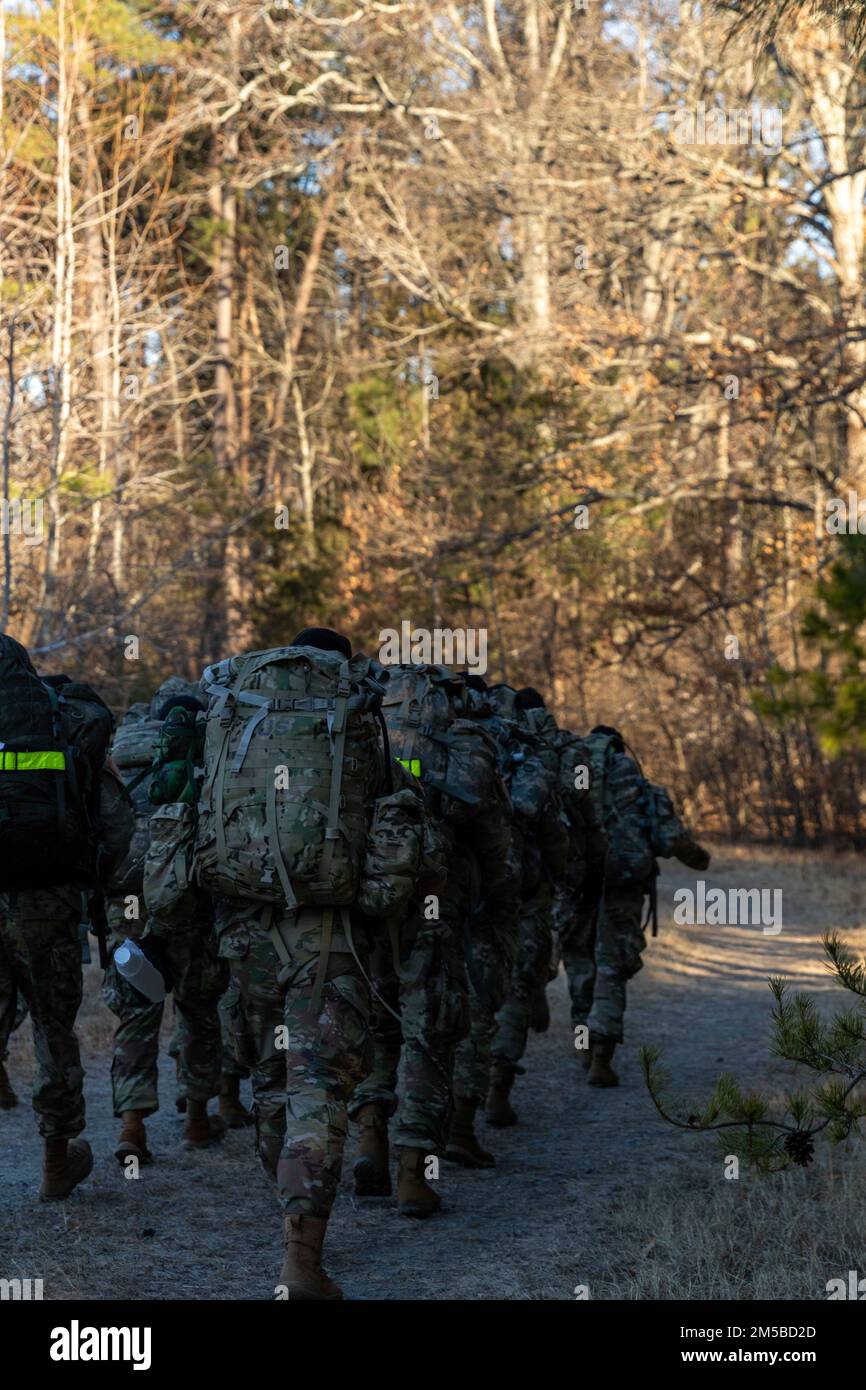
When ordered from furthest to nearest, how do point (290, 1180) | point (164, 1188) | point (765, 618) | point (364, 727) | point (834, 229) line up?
1. point (765, 618)
2. point (834, 229)
3. point (164, 1188)
4. point (364, 727)
5. point (290, 1180)

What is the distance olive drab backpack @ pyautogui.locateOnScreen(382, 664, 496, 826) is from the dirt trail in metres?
1.49

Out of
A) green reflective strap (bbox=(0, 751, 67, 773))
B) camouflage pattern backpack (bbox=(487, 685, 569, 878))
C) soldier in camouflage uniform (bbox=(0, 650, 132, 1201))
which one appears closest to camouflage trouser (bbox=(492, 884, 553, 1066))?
camouflage pattern backpack (bbox=(487, 685, 569, 878))

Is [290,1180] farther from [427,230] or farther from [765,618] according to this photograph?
[427,230]

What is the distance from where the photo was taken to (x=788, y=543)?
20.6 metres

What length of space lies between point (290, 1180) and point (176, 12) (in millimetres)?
25350

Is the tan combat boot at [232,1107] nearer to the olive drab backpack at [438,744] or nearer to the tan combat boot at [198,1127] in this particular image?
the tan combat boot at [198,1127]

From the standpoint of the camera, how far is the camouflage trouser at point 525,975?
7816 millimetres

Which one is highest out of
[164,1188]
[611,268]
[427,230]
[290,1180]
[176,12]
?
[176,12]

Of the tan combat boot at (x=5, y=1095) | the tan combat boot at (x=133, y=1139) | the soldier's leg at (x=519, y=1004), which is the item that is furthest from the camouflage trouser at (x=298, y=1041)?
the tan combat boot at (x=5, y=1095)

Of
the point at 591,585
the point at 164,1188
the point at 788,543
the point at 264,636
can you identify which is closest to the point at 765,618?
the point at 788,543

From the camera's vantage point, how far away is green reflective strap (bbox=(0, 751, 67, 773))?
221 inches

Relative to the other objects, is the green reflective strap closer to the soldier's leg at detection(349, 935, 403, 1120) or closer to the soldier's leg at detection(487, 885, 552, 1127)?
the soldier's leg at detection(349, 935, 403, 1120)

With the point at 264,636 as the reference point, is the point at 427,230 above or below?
above
